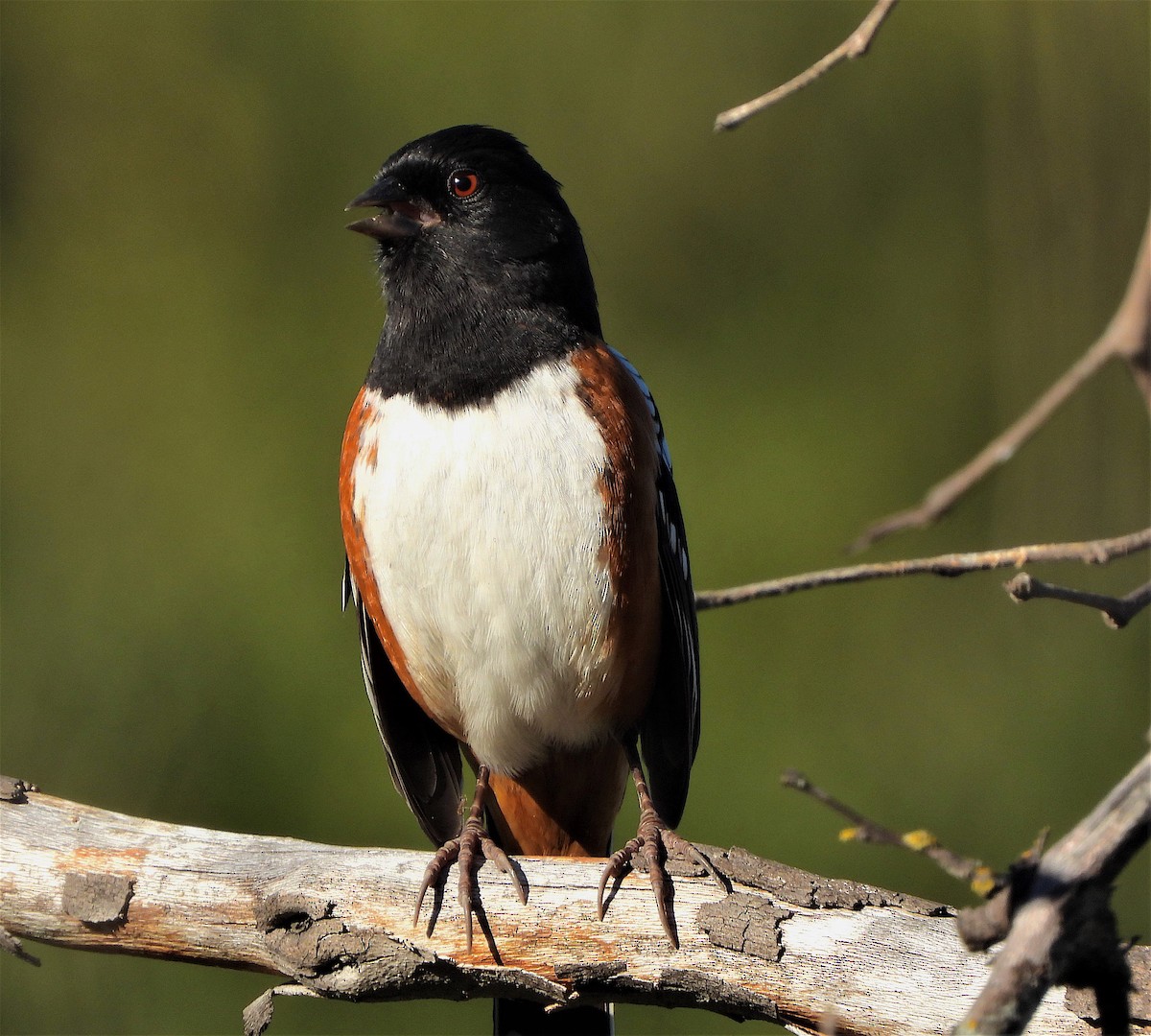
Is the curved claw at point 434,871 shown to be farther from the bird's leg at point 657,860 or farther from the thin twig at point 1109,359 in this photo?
the thin twig at point 1109,359

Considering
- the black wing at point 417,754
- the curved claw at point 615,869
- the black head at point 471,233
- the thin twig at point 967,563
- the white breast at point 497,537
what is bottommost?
the curved claw at point 615,869

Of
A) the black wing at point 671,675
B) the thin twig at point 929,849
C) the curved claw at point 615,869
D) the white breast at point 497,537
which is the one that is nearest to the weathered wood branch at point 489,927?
the curved claw at point 615,869

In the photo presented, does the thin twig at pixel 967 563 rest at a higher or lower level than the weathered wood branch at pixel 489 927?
higher

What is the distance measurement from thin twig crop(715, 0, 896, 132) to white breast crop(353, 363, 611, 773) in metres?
1.11

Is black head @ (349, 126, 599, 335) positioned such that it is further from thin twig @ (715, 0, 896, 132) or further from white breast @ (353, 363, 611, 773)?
thin twig @ (715, 0, 896, 132)

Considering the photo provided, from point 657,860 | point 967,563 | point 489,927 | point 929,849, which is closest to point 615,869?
point 657,860

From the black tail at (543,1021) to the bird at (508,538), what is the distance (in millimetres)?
322

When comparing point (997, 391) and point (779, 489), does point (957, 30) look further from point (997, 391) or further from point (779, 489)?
point (779, 489)

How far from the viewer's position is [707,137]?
4.39 metres

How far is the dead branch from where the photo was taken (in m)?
0.88

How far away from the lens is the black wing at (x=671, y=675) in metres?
2.45

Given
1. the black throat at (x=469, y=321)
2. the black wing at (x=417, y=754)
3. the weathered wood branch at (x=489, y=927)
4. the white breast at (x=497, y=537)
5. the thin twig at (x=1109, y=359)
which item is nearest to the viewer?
the thin twig at (x=1109, y=359)

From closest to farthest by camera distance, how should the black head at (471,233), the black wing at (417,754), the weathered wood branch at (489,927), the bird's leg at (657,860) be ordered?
the weathered wood branch at (489,927) → the bird's leg at (657,860) → the black head at (471,233) → the black wing at (417,754)

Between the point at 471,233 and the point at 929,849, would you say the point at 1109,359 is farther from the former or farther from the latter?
the point at 471,233
